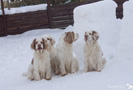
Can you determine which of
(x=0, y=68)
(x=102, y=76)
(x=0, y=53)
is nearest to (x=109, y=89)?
(x=102, y=76)

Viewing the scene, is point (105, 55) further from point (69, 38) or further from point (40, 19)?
point (40, 19)

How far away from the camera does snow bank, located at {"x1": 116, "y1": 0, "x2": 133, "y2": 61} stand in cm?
538

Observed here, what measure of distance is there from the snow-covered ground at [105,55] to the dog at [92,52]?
0.24 metres

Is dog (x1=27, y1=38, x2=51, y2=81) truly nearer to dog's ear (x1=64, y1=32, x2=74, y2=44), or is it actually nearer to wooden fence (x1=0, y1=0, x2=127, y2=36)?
dog's ear (x1=64, y1=32, x2=74, y2=44)

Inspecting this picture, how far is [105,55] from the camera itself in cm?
639

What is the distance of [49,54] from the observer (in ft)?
18.0

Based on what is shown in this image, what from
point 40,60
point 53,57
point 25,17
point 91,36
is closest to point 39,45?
point 40,60

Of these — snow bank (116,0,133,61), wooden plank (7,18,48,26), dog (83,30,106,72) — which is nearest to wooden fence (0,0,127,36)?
wooden plank (7,18,48,26)

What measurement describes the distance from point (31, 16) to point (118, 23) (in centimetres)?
745

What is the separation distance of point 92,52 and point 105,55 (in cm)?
120

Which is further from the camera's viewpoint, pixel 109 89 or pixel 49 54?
pixel 49 54

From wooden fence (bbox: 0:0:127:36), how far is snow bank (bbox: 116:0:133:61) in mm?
7808

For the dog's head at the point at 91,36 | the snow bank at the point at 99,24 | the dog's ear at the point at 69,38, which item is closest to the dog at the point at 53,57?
the dog's ear at the point at 69,38

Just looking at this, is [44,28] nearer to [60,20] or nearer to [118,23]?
[60,20]
